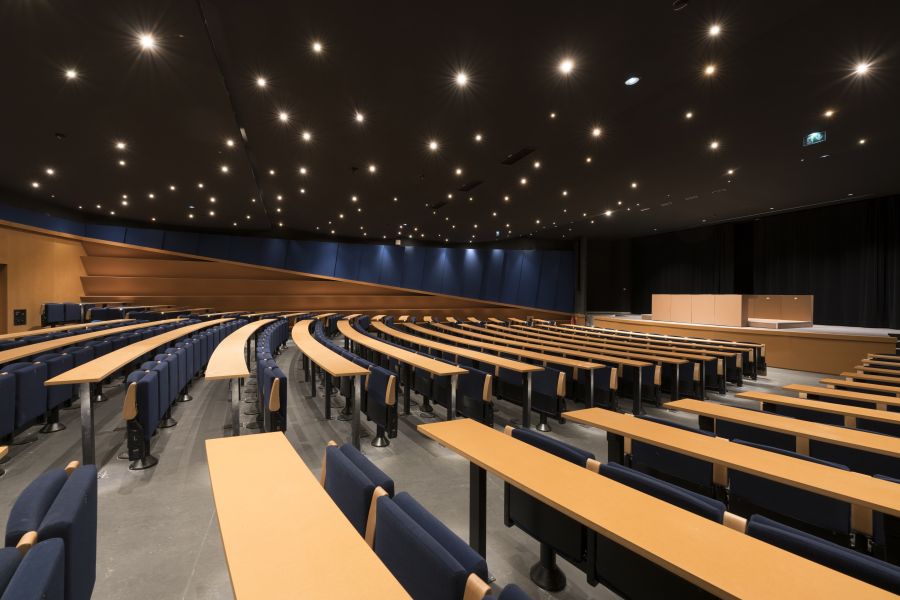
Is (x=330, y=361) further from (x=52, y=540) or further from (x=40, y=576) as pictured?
(x=40, y=576)

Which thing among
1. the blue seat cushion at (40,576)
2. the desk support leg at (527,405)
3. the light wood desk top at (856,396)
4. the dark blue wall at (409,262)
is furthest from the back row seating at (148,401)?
the dark blue wall at (409,262)

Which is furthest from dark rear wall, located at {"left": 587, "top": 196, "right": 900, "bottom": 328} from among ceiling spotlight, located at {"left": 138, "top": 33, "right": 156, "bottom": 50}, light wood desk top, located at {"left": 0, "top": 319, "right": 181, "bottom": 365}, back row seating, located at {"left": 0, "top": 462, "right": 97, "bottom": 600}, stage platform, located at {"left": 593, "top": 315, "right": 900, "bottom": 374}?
light wood desk top, located at {"left": 0, "top": 319, "right": 181, "bottom": 365}

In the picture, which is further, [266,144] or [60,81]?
[266,144]

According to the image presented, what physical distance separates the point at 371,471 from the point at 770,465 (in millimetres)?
1760

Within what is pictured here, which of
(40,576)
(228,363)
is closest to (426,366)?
(228,363)

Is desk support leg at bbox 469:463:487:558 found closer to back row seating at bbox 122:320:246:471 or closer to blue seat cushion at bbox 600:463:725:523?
blue seat cushion at bbox 600:463:725:523

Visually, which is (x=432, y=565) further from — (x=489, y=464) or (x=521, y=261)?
(x=521, y=261)

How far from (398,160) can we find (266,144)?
2.34 meters

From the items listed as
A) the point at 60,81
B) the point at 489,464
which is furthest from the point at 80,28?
the point at 489,464

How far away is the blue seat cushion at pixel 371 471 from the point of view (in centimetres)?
157

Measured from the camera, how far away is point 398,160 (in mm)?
8305

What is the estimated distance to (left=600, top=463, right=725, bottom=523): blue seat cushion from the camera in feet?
4.95

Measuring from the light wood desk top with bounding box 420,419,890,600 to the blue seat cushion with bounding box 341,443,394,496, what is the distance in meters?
0.46

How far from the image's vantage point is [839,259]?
521 inches
